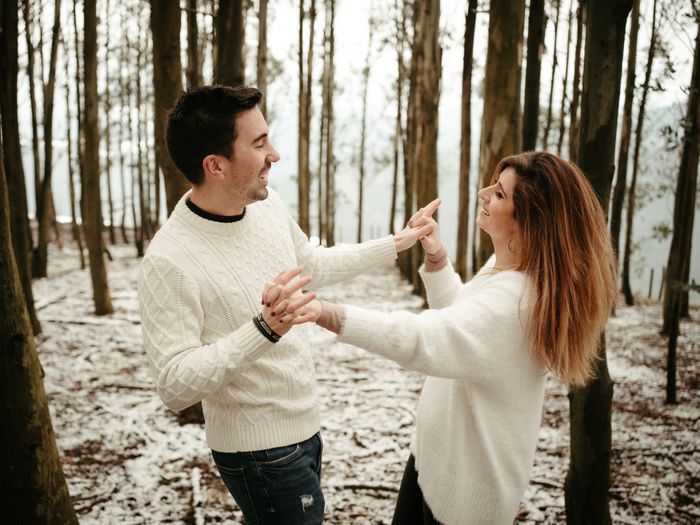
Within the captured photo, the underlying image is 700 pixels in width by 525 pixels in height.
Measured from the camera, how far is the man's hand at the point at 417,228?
7.04 feet

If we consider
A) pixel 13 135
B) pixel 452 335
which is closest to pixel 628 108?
pixel 452 335

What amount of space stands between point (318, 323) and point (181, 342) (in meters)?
0.42

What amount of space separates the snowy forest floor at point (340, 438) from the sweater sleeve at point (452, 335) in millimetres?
2116

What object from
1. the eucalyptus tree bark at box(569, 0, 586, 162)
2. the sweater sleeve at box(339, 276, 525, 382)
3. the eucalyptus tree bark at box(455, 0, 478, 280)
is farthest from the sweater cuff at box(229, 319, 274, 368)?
the eucalyptus tree bark at box(569, 0, 586, 162)

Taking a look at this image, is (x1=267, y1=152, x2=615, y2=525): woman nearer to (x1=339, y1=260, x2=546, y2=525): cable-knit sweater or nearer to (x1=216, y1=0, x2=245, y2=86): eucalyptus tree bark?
(x1=339, y1=260, x2=546, y2=525): cable-knit sweater

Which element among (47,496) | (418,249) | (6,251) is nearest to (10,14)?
(6,251)

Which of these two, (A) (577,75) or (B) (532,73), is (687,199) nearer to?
(B) (532,73)

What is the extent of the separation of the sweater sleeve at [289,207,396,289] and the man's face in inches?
17.6

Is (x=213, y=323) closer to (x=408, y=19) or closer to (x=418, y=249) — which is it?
(x=418, y=249)

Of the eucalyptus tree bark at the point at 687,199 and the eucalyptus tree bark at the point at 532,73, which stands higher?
the eucalyptus tree bark at the point at 532,73

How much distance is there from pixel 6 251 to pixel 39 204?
30.5ft

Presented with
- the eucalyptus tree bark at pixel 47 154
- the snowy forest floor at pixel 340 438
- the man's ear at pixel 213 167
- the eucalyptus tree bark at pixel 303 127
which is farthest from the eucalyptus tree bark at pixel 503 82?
the eucalyptus tree bark at pixel 303 127

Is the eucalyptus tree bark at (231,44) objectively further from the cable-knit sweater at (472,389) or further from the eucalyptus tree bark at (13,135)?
the cable-knit sweater at (472,389)

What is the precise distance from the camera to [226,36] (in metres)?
4.07
